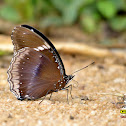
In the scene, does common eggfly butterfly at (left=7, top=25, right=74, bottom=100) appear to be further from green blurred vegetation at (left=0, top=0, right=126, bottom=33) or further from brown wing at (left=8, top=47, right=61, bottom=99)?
green blurred vegetation at (left=0, top=0, right=126, bottom=33)

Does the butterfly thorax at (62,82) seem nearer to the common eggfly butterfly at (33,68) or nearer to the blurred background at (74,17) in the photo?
the common eggfly butterfly at (33,68)

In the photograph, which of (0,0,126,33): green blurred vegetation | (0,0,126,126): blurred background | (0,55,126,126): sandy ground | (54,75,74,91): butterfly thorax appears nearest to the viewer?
(0,55,126,126): sandy ground

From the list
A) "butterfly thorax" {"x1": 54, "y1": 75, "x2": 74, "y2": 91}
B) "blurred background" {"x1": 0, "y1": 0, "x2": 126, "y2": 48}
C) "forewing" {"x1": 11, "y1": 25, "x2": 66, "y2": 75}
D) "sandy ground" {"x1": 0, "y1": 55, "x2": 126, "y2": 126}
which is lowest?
"sandy ground" {"x1": 0, "y1": 55, "x2": 126, "y2": 126}

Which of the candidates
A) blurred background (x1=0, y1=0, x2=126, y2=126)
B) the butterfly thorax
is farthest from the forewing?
blurred background (x1=0, y1=0, x2=126, y2=126)

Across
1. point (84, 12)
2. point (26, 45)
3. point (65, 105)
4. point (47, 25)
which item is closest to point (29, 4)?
point (47, 25)

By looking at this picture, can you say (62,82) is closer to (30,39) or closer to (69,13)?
(30,39)

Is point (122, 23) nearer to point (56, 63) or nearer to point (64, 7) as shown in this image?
point (64, 7)

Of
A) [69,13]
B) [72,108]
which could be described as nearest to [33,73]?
[72,108]
